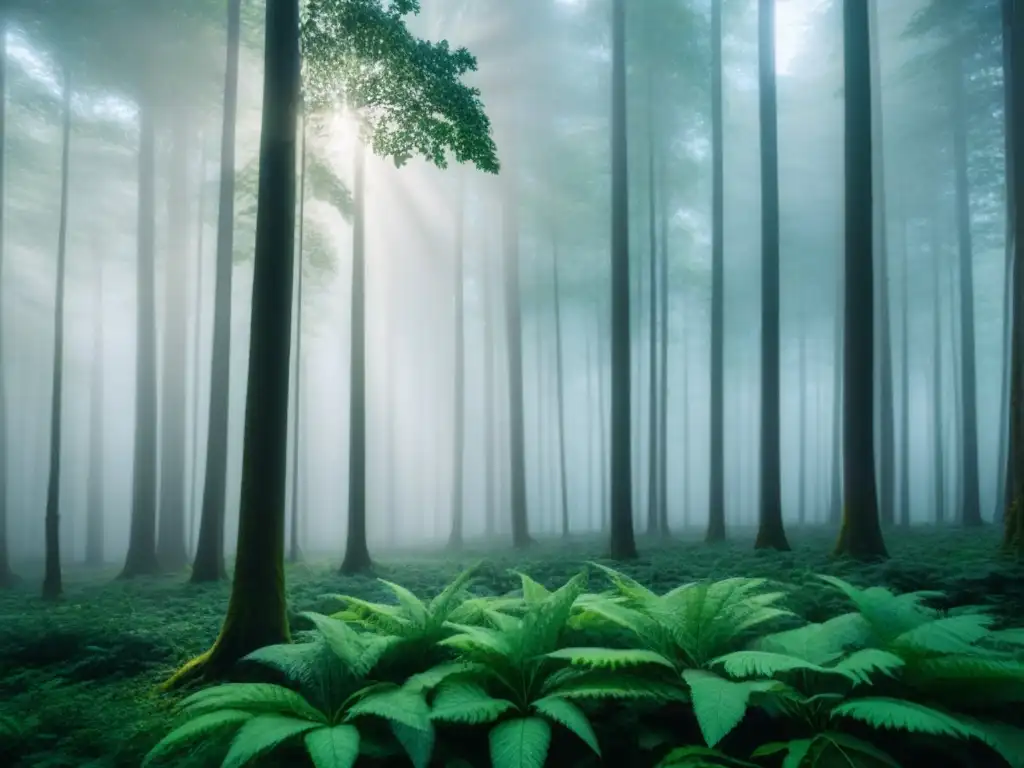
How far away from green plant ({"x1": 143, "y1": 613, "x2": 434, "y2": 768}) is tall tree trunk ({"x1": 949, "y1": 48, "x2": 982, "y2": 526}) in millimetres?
19701

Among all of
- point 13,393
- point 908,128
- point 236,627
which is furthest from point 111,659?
point 13,393

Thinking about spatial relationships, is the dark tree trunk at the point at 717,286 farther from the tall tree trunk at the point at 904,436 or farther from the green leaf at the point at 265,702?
the green leaf at the point at 265,702

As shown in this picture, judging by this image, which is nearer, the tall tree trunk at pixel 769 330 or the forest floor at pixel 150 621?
the forest floor at pixel 150 621

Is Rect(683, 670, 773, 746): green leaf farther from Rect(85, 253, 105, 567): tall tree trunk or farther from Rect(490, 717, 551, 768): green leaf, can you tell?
Rect(85, 253, 105, 567): tall tree trunk

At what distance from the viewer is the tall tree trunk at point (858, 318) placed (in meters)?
10.0

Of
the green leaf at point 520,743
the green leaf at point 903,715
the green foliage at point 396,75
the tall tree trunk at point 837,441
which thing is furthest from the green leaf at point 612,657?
the tall tree trunk at point 837,441

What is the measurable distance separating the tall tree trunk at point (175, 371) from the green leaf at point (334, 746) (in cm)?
1787

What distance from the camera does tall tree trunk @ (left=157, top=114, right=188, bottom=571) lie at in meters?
18.9

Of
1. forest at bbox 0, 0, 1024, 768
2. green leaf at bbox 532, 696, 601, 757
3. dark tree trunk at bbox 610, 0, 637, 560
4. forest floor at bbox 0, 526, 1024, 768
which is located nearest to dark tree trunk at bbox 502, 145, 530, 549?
forest at bbox 0, 0, 1024, 768

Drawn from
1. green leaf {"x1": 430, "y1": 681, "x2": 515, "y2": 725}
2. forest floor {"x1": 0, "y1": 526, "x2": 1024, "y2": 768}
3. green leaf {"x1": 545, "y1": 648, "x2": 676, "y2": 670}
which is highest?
green leaf {"x1": 545, "y1": 648, "x2": 676, "y2": 670}

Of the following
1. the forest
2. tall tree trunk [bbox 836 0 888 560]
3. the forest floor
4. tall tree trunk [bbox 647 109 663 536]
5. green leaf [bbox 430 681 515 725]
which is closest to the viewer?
green leaf [bbox 430 681 515 725]

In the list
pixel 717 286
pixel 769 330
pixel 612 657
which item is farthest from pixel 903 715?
pixel 717 286

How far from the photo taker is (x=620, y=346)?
43.6ft

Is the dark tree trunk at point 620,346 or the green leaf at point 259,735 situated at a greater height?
the dark tree trunk at point 620,346
